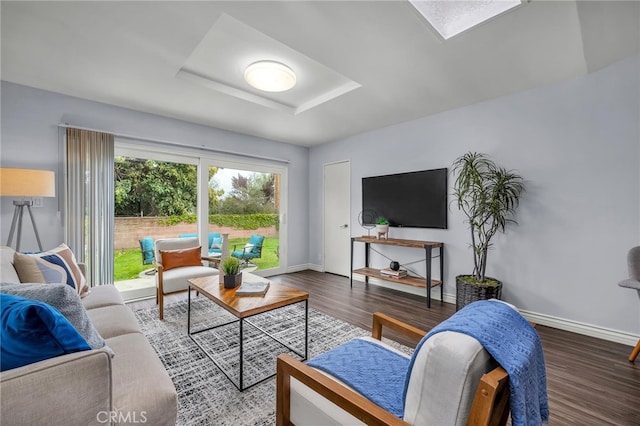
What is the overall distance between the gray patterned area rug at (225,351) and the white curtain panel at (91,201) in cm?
78

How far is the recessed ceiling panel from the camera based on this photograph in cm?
221

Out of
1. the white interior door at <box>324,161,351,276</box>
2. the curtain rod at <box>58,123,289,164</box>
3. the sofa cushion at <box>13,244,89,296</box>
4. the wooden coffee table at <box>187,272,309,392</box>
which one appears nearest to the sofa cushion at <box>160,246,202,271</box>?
the wooden coffee table at <box>187,272,309,392</box>

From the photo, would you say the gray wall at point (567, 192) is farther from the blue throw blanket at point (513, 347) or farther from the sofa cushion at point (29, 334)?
the sofa cushion at point (29, 334)

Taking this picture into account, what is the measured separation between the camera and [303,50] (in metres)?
2.28

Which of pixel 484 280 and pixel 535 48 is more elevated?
pixel 535 48

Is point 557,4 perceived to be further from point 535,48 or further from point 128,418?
point 128,418

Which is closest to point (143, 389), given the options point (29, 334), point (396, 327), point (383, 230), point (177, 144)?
point (29, 334)

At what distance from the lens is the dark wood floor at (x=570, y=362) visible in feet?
5.31

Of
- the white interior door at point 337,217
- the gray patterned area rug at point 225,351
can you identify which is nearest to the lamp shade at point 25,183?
the gray patterned area rug at point 225,351

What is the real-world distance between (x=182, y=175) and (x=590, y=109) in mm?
4789

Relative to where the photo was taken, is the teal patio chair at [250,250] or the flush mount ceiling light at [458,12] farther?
the teal patio chair at [250,250]

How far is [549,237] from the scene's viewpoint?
2805 mm

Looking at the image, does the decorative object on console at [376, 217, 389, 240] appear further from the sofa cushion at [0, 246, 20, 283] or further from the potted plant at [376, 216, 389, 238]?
the sofa cushion at [0, 246, 20, 283]

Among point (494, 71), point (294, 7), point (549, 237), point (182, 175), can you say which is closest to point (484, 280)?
point (549, 237)
